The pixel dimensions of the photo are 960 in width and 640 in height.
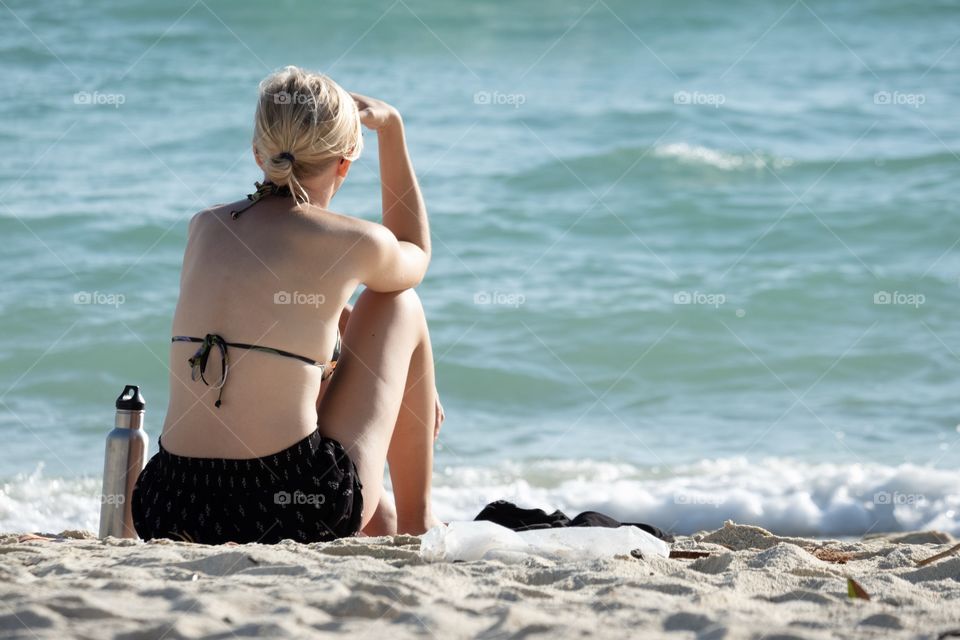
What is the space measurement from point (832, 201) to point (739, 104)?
2406mm

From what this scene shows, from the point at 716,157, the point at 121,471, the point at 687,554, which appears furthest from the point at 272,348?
the point at 716,157

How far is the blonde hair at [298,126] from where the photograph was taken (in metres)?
3.07

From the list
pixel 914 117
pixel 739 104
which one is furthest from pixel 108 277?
pixel 914 117

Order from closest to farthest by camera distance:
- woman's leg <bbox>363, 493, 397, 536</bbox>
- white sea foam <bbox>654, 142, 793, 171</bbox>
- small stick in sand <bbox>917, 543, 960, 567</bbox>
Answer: small stick in sand <bbox>917, 543, 960, 567</bbox> → woman's leg <bbox>363, 493, 397, 536</bbox> → white sea foam <bbox>654, 142, 793, 171</bbox>

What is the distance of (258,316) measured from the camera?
304 cm
